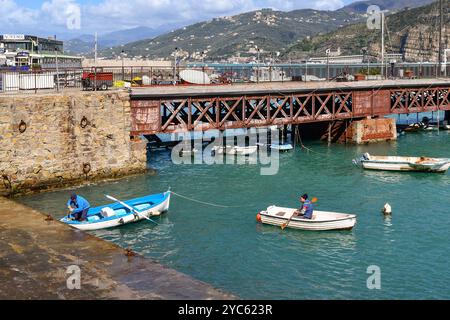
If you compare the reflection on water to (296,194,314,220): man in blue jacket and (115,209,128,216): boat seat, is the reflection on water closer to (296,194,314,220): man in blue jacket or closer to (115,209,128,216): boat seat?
(296,194,314,220): man in blue jacket

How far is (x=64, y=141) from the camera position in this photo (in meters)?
36.8

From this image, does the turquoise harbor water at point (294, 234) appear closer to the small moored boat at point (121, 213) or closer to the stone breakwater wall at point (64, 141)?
the small moored boat at point (121, 213)

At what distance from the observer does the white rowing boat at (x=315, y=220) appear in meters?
27.2

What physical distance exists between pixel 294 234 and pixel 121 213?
369 inches

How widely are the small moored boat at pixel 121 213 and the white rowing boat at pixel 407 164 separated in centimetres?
1973

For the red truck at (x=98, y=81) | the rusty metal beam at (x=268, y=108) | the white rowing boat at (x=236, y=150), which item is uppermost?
the red truck at (x=98, y=81)

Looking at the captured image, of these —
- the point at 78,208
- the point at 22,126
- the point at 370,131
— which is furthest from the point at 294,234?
the point at 370,131

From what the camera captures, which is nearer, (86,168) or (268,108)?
(86,168)

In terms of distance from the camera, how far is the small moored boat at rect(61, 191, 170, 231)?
2748 cm

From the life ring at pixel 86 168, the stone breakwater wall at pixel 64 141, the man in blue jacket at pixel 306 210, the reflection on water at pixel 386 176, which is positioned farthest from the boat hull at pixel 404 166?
the life ring at pixel 86 168

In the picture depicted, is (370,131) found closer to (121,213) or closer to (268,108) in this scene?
(268,108)

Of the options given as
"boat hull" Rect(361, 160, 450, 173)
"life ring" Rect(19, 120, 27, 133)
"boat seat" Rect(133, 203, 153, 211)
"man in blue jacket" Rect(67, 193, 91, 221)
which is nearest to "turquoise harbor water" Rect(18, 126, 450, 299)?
"boat hull" Rect(361, 160, 450, 173)

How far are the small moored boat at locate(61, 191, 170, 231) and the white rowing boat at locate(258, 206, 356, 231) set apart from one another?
18.9 ft

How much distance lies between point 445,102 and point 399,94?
1094 centimetres
